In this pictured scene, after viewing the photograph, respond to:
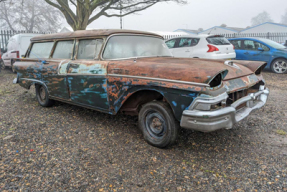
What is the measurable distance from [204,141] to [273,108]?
2469 millimetres

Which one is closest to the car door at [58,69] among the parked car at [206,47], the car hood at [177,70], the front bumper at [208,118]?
the car hood at [177,70]

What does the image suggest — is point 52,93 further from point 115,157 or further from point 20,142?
point 115,157

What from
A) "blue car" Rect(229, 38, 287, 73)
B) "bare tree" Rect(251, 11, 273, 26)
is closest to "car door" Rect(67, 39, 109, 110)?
"blue car" Rect(229, 38, 287, 73)

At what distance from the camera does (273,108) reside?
492cm

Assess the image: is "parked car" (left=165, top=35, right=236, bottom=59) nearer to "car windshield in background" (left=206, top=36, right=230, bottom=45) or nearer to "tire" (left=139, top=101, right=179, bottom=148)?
"car windshield in background" (left=206, top=36, right=230, bottom=45)

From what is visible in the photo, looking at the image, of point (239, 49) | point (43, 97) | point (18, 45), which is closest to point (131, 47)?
point (43, 97)

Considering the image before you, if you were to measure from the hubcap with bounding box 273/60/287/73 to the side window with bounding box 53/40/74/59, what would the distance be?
27.4 ft

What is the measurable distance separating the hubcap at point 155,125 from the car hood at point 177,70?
0.58 m

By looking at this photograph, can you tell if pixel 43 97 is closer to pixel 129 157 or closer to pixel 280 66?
pixel 129 157

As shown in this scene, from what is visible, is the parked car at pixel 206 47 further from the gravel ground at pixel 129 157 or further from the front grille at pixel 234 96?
the front grille at pixel 234 96

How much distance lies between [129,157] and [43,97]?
10.6 ft

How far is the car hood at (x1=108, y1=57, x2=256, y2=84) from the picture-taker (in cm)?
258

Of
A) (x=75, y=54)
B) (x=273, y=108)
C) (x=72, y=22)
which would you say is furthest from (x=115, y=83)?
(x=72, y=22)

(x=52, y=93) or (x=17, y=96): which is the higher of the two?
(x=52, y=93)
